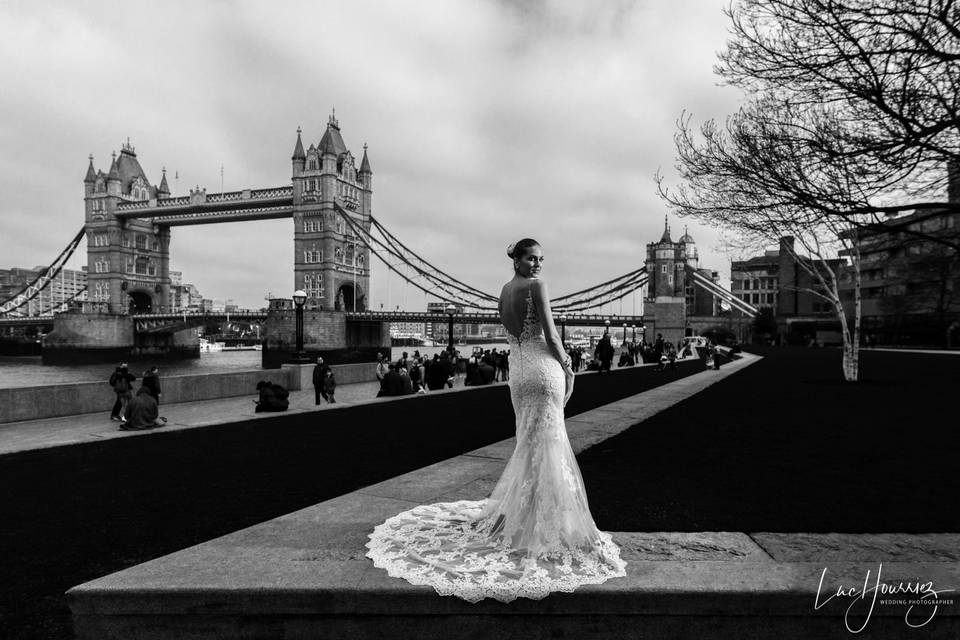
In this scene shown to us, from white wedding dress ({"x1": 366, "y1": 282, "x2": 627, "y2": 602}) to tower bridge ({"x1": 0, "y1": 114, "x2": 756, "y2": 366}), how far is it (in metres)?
59.5

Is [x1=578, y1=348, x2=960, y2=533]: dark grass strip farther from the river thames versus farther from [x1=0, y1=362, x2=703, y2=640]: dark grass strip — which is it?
the river thames

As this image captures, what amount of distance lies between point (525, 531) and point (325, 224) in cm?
8461

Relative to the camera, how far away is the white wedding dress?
3.11m

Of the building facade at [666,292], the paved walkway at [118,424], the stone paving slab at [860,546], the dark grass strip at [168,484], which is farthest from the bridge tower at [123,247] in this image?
the stone paving slab at [860,546]

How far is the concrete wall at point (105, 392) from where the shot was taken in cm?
1132

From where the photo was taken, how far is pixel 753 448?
305 inches

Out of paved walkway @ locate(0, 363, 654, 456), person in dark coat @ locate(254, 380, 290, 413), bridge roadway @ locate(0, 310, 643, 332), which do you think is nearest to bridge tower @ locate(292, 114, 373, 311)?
bridge roadway @ locate(0, 310, 643, 332)

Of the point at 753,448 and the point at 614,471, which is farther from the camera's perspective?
the point at 753,448

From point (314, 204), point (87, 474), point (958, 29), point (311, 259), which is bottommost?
point (87, 474)

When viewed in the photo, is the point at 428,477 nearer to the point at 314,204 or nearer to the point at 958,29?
the point at 958,29

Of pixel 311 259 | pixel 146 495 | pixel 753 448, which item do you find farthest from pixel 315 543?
pixel 311 259

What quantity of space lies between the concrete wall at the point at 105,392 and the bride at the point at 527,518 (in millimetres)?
11318

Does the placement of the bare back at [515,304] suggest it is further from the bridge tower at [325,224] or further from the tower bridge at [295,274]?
the bridge tower at [325,224]

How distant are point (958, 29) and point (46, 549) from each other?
1161 cm
